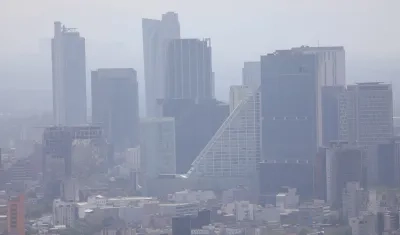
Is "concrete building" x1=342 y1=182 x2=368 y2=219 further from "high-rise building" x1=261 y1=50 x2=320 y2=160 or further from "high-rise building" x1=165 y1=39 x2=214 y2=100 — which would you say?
"high-rise building" x1=165 y1=39 x2=214 y2=100

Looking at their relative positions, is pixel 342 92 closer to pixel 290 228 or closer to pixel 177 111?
pixel 177 111

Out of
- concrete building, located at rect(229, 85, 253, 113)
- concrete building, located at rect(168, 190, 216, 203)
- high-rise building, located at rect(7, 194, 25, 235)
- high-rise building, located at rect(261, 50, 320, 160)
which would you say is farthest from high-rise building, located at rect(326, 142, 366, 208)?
high-rise building, located at rect(7, 194, 25, 235)

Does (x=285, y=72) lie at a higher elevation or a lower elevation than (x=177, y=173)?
higher

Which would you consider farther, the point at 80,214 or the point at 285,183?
the point at 285,183

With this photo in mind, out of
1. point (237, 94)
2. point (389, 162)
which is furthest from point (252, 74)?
point (389, 162)

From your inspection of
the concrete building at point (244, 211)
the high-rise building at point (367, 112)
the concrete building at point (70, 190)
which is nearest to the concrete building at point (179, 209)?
the concrete building at point (244, 211)

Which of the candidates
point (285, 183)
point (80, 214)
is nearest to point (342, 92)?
point (285, 183)

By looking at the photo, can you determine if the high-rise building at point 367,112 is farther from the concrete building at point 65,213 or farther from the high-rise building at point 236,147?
the concrete building at point 65,213

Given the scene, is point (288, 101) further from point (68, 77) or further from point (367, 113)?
point (68, 77)
